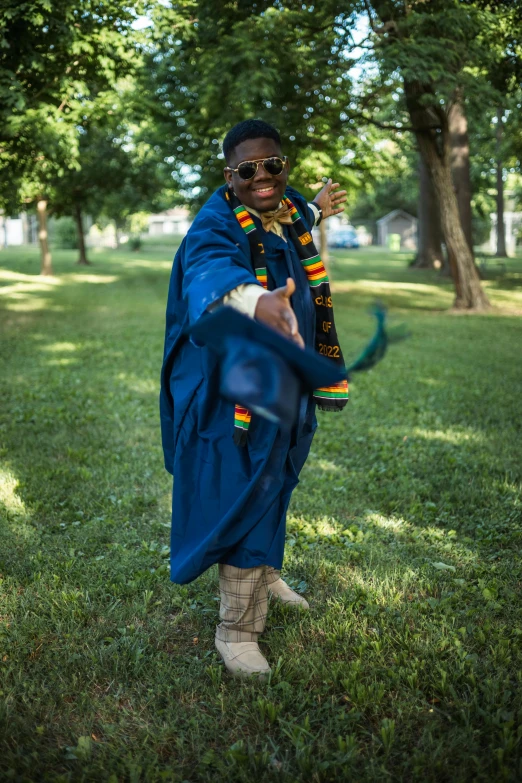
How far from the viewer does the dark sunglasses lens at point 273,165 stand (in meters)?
2.70

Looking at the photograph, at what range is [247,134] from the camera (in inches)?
108

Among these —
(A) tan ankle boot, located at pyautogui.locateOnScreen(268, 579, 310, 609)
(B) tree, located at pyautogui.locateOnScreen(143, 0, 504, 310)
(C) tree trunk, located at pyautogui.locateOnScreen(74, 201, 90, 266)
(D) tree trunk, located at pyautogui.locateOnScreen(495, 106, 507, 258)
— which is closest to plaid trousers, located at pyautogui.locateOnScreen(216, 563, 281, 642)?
(A) tan ankle boot, located at pyautogui.locateOnScreen(268, 579, 310, 609)

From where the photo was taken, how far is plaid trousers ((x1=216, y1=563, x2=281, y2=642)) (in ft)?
9.34

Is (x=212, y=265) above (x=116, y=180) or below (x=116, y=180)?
below

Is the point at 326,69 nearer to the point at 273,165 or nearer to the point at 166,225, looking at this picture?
the point at 273,165

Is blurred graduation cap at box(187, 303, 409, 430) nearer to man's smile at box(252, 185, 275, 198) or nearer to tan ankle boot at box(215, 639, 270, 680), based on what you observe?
man's smile at box(252, 185, 275, 198)

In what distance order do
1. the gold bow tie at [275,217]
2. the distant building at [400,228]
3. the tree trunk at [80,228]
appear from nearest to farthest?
the gold bow tie at [275,217]
the tree trunk at [80,228]
the distant building at [400,228]

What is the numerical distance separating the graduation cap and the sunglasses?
859 millimetres

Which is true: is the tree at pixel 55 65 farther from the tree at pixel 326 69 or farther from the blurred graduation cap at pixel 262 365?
the blurred graduation cap at pixel 262 365

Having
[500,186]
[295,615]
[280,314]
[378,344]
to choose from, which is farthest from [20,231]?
[280,314]

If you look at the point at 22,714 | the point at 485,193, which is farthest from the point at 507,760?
the point at 485,193

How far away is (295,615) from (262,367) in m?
1.69

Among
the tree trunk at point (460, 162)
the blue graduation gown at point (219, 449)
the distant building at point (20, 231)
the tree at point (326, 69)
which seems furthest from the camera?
the distant building at point (20, 231)

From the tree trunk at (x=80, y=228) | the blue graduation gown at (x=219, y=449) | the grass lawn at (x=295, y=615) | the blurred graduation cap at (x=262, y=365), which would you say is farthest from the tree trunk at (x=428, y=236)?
the blurred graduation cap at (x=262, y=365)
